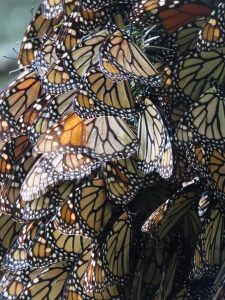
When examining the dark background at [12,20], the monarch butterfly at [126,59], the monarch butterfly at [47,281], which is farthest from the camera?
the dark background at [12,20]

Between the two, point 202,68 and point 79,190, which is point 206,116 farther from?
point 79,190

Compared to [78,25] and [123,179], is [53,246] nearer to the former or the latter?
[123,179]

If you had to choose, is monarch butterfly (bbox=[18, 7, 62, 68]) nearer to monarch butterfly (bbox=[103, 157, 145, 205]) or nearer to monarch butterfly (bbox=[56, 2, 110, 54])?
monarch butterfly (bbox=[56, 2, 110, 54])

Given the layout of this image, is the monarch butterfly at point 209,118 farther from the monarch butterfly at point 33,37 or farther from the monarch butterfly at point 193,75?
the monarch butterfly at point 33,37

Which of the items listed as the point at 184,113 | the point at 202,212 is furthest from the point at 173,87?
the point at 202,212

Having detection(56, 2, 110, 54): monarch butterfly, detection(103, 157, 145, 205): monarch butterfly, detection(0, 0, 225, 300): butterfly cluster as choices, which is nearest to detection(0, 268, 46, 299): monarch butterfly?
detection(0, 0, 225, 300): butterfly cluster

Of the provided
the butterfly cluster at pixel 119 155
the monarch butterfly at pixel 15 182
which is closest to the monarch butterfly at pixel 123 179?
the butterfly cluster at pixel 119 155

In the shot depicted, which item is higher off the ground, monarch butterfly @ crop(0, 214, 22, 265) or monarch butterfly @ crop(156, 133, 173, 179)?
monarch butterfly @ crop(0, 214, 22, 265)
